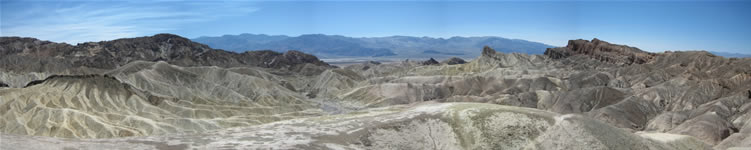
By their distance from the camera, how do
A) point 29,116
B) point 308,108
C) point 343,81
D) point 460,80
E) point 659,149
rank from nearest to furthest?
1. point 659,149
2. point 29,116
3. point 308,108
4. point 460,80
5. point 343,81

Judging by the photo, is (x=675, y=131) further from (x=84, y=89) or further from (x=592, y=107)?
(x=84, y=89)

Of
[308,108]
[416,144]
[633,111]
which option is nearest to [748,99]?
[633,111]

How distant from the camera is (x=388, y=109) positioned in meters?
64.1

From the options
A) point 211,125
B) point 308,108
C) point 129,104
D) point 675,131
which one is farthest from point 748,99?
point 129,104

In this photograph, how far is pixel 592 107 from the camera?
115312 mm

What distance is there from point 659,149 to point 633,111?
215 ft

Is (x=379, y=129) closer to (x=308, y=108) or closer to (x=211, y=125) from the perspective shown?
(x=211, y=125)

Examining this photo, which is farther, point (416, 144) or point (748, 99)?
point (748, 99)

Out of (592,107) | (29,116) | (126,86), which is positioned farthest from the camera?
(126,86)

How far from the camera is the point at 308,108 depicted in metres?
140

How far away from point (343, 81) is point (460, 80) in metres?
53.9

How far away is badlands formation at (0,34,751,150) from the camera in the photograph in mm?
45969

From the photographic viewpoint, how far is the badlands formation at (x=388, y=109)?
151 feet

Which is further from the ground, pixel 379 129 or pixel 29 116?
pixel 379 129
